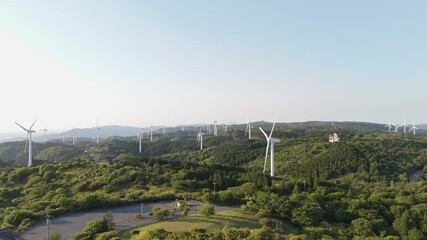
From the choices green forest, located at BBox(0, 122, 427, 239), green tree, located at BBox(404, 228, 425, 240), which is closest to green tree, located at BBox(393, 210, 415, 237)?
green forest, located at BBox(0, 122, 427, 239)

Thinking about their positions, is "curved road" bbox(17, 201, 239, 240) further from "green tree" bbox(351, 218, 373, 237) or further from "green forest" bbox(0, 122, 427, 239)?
"green tree" bbox(351, 218, 373, 237)

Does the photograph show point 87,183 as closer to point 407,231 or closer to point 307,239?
point 307,239

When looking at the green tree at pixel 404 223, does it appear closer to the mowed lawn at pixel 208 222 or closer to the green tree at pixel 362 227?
the green tree at pixel 362 227

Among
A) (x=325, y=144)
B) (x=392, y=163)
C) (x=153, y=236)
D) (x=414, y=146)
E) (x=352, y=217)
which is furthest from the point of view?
(x=414, y=146)

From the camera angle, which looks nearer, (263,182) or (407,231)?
(407,231)

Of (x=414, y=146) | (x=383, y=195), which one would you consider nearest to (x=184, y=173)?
(x=383, y=195)

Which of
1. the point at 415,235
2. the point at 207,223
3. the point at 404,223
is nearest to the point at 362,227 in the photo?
the point at 415,235
